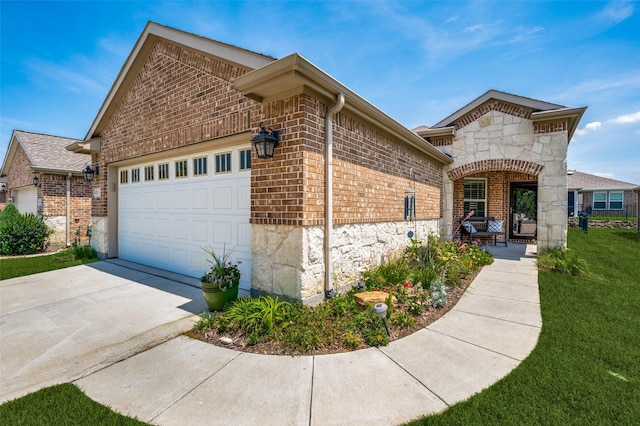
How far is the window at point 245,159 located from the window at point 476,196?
389 inches

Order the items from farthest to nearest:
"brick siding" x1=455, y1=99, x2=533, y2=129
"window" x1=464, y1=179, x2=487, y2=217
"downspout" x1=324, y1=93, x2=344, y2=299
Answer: "window" x1=464, y1=179, x2=487, y2=217 → "brick siding" x1=455, y1=99, x2=533, y2=129 → "downspout" x1=324, y1=93, x2=344, y2=299

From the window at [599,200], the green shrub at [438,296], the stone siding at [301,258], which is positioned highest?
the window at [599,200]

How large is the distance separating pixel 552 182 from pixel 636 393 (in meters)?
7.36

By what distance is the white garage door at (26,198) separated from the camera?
11.7m

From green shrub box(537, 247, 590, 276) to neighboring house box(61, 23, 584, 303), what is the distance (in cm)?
82

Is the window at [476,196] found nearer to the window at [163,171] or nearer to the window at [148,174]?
the window at [163,171]

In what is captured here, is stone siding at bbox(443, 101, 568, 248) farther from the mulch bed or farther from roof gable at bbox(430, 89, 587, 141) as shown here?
the mulch bed

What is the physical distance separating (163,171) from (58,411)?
18.0 feet

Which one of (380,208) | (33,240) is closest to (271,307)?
(380,208)

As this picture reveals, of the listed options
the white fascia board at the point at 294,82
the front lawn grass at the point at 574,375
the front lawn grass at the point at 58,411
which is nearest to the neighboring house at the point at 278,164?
the white fascia board at the point at 294,82

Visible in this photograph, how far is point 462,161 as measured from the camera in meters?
9.55

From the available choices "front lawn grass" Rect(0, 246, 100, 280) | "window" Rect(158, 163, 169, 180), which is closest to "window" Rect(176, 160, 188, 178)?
"window" Rect(158, 163, 169, 180)

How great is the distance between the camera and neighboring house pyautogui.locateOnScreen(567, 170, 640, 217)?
22938 millimetres

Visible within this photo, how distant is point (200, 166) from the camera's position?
586cm
